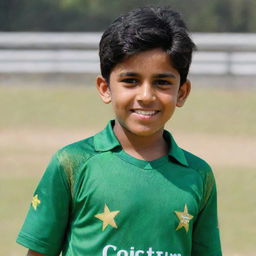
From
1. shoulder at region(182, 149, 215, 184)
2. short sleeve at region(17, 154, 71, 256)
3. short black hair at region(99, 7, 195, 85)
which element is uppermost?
short black hair at region(99, 7, 195, 85)

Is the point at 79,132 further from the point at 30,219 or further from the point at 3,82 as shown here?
the point at 30,219

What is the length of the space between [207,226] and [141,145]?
1.25 feet

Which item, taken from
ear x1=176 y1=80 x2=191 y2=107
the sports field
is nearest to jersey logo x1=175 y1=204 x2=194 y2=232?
ear x1=176 y1=80 x2=191 y2=107

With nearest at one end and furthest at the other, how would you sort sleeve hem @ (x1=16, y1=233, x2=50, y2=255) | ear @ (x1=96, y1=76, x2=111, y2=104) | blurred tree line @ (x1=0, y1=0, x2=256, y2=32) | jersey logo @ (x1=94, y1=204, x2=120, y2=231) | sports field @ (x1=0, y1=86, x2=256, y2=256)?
jersey logo @ (x1=94, y1=204, x2=120, y2=231) → sleeve hem @ (x1=16, y1=233, x2=50, y2=255) → ear @ (x1=96, y1=76, x2=111, y2=104) → sports field @ (x1=0, y1=86, x2=256, y2=256) → blurred tree line @ (x1=0, y1=0, x2=256, y2=32)

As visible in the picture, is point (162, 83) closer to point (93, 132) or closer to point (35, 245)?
point (35, 245)

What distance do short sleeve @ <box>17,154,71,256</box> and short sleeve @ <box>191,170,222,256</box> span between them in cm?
49

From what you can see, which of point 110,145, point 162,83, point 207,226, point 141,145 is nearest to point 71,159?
point 110,145

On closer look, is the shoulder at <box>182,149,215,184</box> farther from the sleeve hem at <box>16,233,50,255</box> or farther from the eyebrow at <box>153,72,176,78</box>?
the sleeve hem at <box>16,233,50,255</box>

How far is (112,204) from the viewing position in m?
3.07

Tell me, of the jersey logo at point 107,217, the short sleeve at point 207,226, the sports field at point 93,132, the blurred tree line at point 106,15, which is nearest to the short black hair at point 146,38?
the short sleeve at point 207,226

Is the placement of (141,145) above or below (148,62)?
below

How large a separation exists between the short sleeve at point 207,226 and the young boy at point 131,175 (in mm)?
15

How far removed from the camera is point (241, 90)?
51.2ft

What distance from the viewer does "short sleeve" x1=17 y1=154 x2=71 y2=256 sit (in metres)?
3.08
